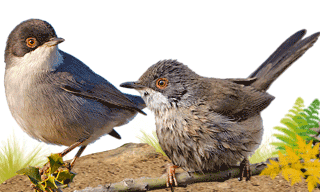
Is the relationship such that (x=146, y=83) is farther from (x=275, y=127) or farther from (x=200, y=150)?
(x=275, y=127)

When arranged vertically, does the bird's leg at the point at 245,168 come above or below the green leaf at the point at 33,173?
above

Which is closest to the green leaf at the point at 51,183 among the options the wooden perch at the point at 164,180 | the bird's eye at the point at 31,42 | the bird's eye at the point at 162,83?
the wooden perch at the point at 164,180

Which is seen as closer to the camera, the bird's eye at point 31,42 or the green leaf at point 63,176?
the green leaf at point 63,176

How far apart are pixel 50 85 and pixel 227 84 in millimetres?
2311

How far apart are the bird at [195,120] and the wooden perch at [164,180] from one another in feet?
0.24

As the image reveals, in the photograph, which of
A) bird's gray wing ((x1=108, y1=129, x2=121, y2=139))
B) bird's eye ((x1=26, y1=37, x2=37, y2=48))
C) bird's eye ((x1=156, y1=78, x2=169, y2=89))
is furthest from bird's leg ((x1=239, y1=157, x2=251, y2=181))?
bird's eye ((x1=26, y1=37, x2=37, y2=48))

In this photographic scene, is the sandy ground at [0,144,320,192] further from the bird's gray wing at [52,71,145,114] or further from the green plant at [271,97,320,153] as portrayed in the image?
the bird's gray wing at [52,71,145,114]

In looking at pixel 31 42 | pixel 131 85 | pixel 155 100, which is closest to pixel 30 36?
pixel 31 42

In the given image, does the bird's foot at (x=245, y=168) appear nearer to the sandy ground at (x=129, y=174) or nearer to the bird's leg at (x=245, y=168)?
the bird's leg at (x=245, y=168)

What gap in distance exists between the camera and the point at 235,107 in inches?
169

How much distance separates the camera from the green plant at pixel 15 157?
6.29 m

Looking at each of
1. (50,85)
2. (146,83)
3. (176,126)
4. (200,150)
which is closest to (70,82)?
(50,85)

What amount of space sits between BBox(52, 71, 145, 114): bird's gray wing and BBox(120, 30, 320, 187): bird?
1.10 metres

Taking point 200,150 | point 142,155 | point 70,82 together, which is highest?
point 70,82
